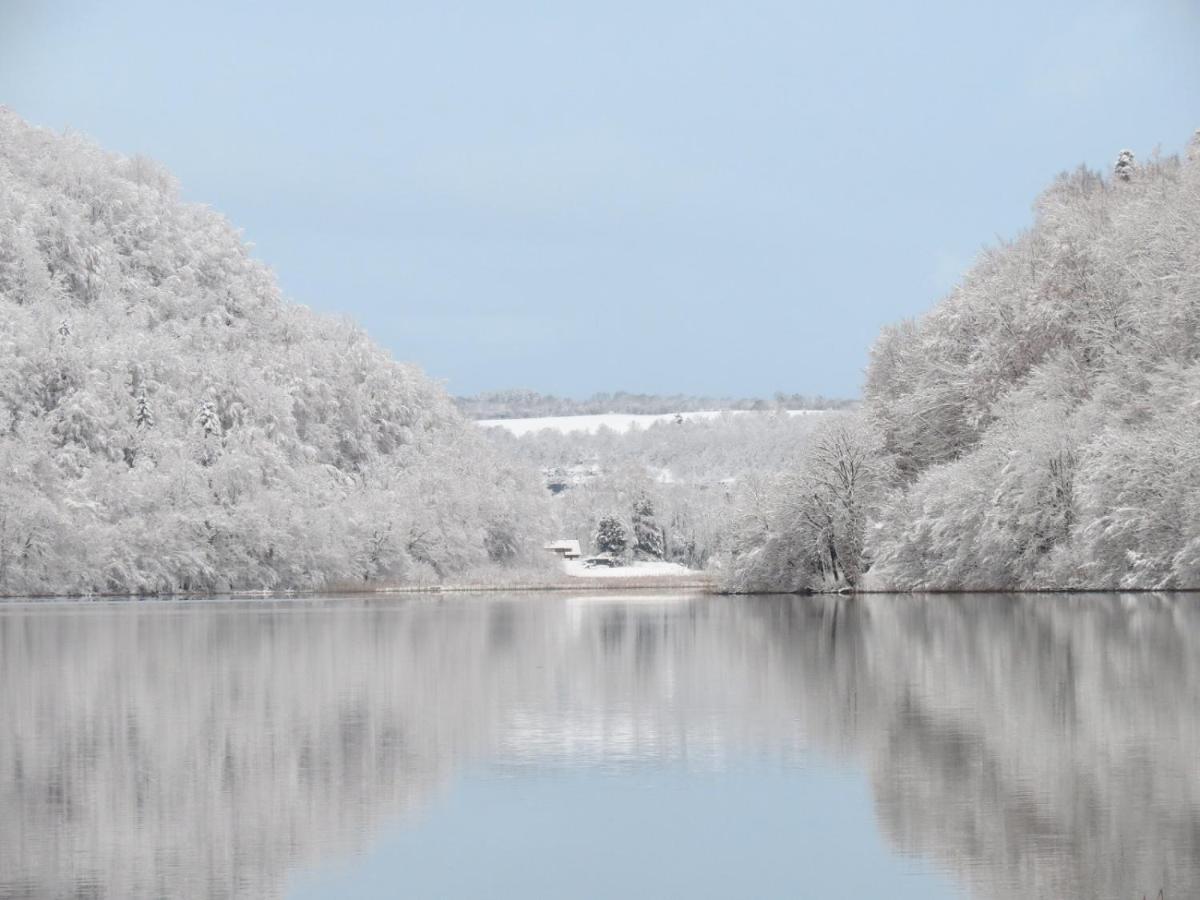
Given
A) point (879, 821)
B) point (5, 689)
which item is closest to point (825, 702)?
point (879, 821)

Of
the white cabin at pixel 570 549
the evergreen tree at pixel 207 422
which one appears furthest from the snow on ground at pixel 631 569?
the evergreen tree at pixel 207 422

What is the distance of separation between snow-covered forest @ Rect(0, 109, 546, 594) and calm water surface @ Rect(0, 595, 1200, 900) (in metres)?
55.5

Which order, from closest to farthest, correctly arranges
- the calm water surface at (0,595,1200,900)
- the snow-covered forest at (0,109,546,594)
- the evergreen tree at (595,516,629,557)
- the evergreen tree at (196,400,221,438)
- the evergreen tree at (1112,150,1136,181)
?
the calm water surface at (0,595,1200,900), the evergreen tree at (1112,150,1136,181), the snow-covered forest at (0,109,546,594), the evergreen tree at (196,400,221,438), the evergreen tree at (595,516,629,557)

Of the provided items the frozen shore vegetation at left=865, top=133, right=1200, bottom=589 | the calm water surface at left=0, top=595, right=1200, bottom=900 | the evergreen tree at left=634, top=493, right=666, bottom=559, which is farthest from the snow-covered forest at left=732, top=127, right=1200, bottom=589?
the evergreen tree at left=634, top=493, right=666, bottom=559

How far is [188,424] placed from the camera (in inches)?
3807

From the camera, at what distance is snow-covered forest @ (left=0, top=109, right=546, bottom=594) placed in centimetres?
8462

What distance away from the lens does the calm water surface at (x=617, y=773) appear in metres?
11.4

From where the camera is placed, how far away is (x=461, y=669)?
2773cm

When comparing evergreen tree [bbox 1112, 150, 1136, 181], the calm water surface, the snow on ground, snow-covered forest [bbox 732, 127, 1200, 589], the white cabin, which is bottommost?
the snow on ground

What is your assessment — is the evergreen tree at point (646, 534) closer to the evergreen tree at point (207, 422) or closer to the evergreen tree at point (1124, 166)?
the evergreen tree at point (207, 422)

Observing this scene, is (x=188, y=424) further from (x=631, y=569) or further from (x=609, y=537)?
(x=609, y=537)

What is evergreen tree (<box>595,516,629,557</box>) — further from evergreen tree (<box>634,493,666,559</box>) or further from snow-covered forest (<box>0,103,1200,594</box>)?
evergreen tree (<box>634,493,666,559</box>)

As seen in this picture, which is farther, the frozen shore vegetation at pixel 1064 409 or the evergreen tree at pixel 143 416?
the evergreen tree at pixel 143 416

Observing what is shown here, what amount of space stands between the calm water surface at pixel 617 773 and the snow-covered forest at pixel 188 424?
2185 inches
